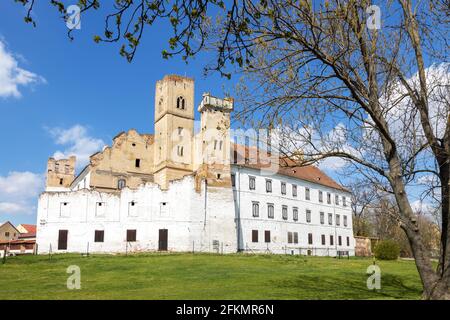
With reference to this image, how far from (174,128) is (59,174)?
26074 mm

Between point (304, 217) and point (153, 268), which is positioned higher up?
point (304, 217)

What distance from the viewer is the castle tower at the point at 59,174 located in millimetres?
66062

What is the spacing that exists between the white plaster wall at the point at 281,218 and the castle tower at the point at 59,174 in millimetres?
32778

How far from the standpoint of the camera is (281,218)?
49594 mm

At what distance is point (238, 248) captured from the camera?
145 feet

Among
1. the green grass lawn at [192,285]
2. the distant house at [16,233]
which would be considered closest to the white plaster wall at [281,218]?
the green grass lawn at [192,285]

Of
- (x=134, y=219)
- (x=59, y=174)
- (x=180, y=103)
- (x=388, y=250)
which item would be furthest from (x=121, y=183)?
(x=388, y=250)

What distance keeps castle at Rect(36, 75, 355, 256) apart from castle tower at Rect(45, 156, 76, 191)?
722cm

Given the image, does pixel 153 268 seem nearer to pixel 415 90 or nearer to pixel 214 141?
pixel 415 90

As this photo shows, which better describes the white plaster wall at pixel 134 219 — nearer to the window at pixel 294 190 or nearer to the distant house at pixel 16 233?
the window at pixel 294 190

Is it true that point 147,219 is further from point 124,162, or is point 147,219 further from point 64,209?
point 124,162

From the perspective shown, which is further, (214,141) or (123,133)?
(123,133)
